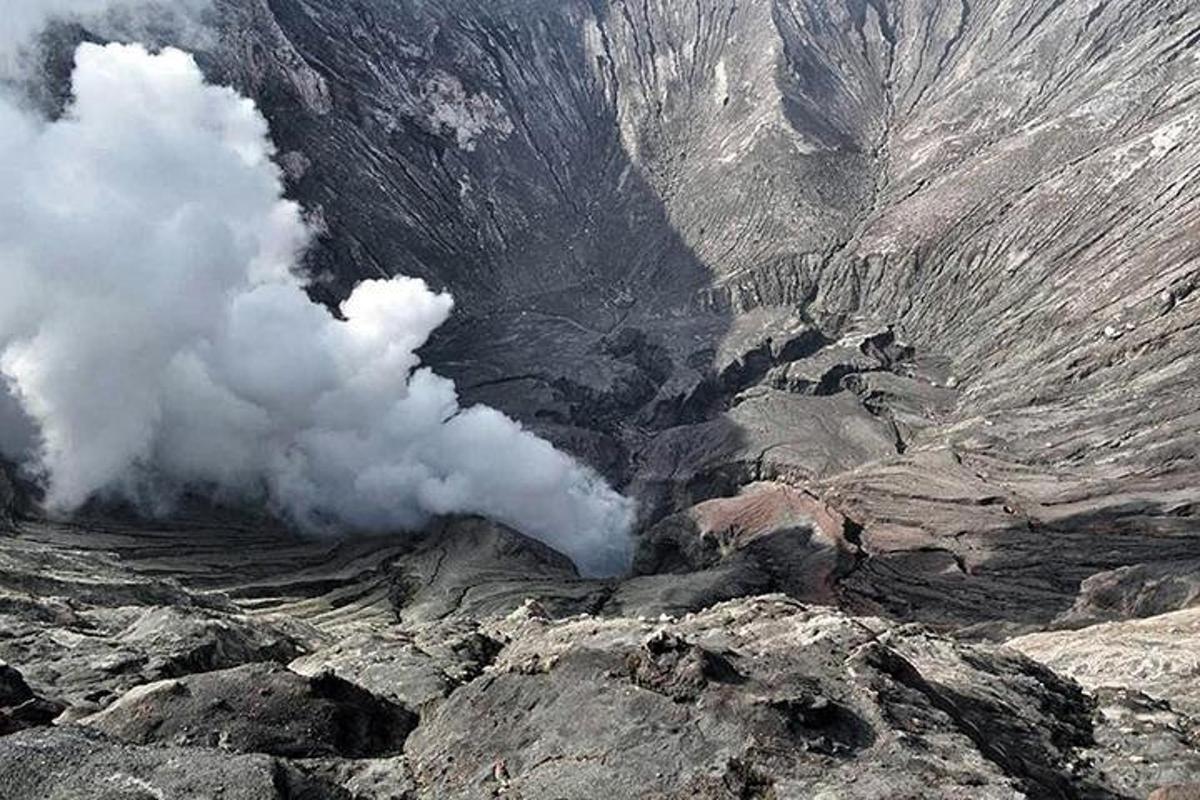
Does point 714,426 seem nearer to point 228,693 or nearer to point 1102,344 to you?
point 1102,344

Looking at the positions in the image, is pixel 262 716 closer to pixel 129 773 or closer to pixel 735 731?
pixel 129 773

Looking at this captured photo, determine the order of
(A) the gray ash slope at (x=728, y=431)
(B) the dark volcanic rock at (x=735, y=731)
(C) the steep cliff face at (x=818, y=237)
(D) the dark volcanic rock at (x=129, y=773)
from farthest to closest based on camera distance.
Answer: (C) the steep cliff face at (x=818, y=237), (A) the gray ash slope at (x=728, y=431), (B) the dark volcanic rock at (x=735, y=731), (D) the dark volcanic rock at (x=129, y=773)

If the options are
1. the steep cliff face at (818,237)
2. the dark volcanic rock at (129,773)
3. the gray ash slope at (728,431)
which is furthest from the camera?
the steep cliff face at (818,237)

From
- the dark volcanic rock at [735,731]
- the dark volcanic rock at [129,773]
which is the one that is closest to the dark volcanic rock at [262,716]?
the dark volcanic rock at [735,731]

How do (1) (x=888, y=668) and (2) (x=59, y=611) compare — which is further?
(2) (x=59, y=611)

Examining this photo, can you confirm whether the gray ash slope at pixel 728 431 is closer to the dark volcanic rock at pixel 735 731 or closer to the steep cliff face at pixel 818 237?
the dark volcanic rock at pixel 735 731

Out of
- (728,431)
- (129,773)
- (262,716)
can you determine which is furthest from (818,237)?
(129,773)

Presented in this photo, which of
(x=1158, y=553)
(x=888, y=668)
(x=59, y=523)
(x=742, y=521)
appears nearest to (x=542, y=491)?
→ (x=742, y=521)
